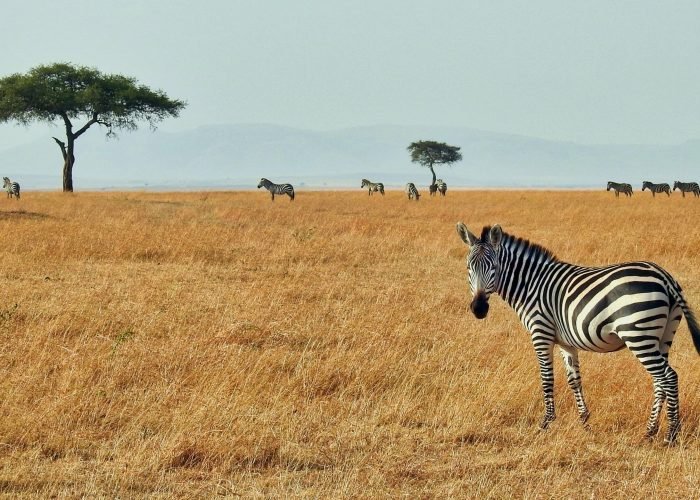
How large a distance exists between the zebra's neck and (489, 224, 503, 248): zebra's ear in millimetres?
78

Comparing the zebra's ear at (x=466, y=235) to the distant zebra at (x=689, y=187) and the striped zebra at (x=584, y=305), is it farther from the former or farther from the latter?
the distant zebra at (x=689, y=187)

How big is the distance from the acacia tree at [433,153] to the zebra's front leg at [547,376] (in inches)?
3513

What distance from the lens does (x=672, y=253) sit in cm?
1747

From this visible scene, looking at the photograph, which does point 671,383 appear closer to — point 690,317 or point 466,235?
point 690,317

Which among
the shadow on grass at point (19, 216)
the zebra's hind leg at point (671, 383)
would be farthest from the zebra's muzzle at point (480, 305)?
the shadow on grass at point (19, 216)

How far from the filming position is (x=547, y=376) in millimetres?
6414

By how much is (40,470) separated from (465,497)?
302 cm

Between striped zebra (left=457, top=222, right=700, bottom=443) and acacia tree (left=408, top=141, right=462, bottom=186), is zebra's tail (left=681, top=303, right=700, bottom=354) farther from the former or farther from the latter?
acacia tree (left=408, top=141, right=462, bottom=186)

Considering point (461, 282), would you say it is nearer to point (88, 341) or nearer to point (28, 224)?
point (88, 341)

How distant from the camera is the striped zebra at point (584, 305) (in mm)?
5664

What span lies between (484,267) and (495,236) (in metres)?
0.30

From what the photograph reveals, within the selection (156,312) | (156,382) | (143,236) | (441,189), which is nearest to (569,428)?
(156,382)

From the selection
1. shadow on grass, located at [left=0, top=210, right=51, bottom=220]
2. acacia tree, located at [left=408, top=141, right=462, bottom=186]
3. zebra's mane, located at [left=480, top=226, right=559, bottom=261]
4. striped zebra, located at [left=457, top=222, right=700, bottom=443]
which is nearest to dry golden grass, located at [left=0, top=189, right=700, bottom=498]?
striped zebra, located at [left=457, top=222, right=700, bottom=443]

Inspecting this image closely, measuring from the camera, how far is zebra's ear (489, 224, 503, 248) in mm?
6655
